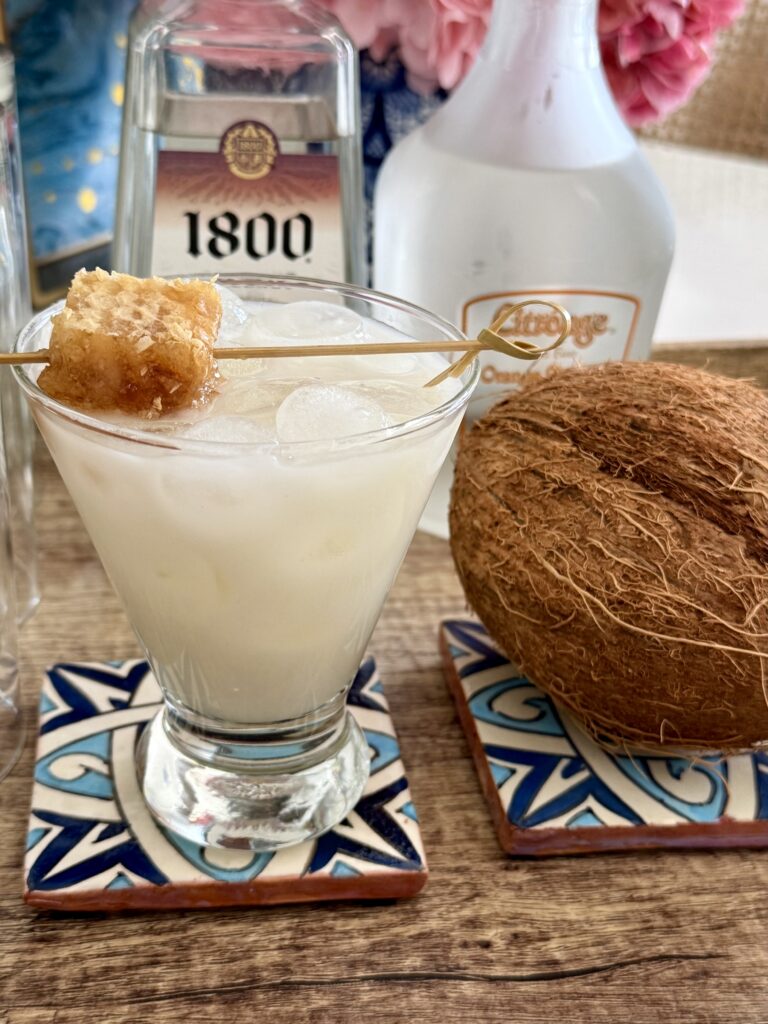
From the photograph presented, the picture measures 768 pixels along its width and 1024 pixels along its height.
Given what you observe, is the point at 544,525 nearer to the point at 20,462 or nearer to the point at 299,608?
the point at 299,608

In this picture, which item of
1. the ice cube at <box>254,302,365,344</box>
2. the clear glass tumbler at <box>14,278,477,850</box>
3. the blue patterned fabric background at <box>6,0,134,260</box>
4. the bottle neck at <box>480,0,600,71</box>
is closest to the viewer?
the clear glass tumbler at <box>14,278,477,850</box>

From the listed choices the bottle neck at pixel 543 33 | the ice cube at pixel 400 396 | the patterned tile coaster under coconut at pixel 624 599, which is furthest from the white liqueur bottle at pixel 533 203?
the ice cube at pixel 400 396

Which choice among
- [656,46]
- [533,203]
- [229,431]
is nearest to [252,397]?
[229,431]

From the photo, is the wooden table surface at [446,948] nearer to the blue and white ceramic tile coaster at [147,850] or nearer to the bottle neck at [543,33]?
the blue and white ceramic tile coaster at [147,850]

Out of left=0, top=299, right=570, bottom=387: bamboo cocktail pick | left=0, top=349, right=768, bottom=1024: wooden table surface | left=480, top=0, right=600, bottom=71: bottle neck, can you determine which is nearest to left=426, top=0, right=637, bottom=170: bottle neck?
left=480, top=0, right=600, bottom=71: bottle neck

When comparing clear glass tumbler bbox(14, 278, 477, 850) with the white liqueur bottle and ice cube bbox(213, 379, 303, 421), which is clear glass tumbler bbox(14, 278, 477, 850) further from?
the white liqueur bottle

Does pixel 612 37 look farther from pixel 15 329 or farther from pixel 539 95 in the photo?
pixel 15 329
